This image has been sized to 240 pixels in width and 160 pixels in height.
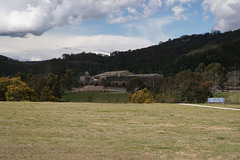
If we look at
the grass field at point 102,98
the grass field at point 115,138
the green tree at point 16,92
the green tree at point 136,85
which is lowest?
the grass field at point 102,98

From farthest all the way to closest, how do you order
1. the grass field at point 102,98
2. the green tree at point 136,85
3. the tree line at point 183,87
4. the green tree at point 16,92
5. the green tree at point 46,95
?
1. the green tree at point 136,85
2. the grass field at point 102,98
3. the green tree at point 46,95
4. the tree line at point 183,87
5. the green tree at point 16,92

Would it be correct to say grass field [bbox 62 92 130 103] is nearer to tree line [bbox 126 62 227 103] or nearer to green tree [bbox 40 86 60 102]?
tree line [bbox 126 62 227 103]

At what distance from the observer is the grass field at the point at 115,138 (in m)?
8.73

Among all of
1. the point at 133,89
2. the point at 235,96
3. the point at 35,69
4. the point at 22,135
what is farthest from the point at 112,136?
the point at 35,69

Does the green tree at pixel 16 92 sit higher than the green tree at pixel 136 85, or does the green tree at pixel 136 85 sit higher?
the green tree at pixel 136 85

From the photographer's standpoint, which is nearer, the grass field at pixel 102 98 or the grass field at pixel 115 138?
the grass field at pixel 115 138

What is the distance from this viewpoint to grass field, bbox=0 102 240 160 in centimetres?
873

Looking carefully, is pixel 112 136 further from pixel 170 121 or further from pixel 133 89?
pixel 133 89

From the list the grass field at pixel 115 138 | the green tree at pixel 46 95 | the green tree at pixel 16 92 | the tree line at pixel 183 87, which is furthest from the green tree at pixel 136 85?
the grass field at pixel 115 138

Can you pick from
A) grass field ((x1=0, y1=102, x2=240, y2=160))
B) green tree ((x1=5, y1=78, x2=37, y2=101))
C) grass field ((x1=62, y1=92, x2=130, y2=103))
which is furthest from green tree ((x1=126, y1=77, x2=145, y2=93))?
grass field ((x1=0, y1=102, x2=240, y2=160))

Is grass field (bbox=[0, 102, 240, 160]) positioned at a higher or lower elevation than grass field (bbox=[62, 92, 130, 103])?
higher

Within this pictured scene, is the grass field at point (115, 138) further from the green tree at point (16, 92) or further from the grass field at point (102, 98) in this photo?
the grass field at point (102, 98)

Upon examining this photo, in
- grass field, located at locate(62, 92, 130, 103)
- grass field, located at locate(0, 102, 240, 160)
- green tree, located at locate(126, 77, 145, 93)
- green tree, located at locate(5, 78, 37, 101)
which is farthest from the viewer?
green tree, located at locate(126, 77, 145, 93)

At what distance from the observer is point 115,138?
11289mm
